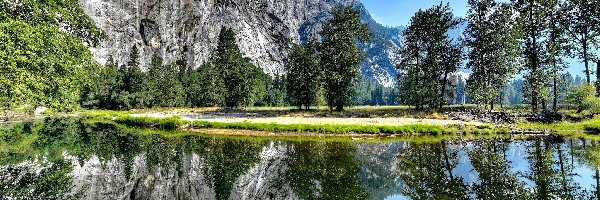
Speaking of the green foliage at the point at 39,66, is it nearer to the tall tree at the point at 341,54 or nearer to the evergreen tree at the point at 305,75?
the tall tree at the point at 341,54

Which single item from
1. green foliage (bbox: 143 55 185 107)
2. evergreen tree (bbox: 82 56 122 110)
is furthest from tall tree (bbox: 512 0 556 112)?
evergreen tree (bbox: 82 56 122 110)

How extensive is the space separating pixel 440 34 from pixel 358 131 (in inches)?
1095

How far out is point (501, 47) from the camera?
190ft

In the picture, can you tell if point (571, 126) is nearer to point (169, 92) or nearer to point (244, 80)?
point (244, 80)

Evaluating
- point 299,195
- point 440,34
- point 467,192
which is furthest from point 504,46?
point 299,195

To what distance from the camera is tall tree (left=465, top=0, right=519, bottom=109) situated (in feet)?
186

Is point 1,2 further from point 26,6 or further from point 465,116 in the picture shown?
point 465,116

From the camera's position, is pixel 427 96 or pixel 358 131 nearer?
pixel 358 131

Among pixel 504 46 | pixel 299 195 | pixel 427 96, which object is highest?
pixel 504 46

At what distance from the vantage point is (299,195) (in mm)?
18016

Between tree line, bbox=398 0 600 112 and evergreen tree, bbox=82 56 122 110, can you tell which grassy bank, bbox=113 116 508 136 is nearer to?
tree line, bbox=398 0 600 112

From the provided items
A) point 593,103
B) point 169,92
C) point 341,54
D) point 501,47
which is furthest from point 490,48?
point 169,92

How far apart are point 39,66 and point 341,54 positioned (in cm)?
5397

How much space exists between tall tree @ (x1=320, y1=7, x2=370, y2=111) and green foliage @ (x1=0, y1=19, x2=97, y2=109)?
49.9m
